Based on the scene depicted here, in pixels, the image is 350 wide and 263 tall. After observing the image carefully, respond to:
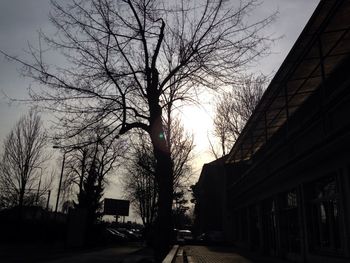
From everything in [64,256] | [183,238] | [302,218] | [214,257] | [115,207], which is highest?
[115,207]

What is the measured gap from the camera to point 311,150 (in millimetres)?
12578

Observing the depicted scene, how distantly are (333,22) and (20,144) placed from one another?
32.7m

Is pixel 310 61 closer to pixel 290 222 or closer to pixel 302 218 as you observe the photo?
pixel 302 218

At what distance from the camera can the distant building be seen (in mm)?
11750

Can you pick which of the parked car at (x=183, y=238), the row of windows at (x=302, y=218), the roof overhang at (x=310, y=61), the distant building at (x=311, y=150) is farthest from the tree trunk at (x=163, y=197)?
the parked car at (x=183, y=238)

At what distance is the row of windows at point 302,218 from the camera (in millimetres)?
13070

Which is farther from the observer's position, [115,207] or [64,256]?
[115,207]

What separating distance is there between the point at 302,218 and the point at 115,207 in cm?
2455

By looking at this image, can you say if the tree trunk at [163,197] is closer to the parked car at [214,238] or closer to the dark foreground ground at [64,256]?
the dark foreground ground at [64,256]

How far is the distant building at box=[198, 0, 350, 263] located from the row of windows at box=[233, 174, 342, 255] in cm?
3

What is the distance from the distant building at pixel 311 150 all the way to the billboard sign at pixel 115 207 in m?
17.1

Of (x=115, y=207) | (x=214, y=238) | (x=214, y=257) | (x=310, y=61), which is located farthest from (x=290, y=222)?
(x=115, y=207)

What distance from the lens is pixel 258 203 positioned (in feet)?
79.5

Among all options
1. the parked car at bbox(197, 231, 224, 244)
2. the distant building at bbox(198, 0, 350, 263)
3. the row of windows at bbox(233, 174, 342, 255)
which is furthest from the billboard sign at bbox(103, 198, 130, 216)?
the distant building at bbox(198, 0, 350, 263)
